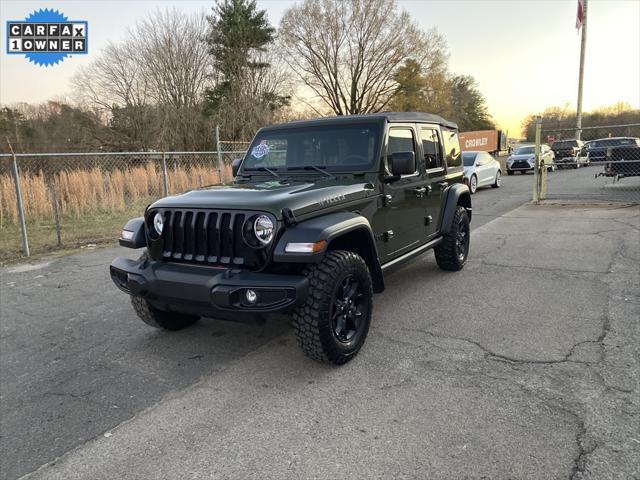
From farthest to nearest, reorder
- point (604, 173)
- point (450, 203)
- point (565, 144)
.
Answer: point (565, 144), point (604, 173), point (450, 203)

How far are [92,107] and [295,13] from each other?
18.3 m

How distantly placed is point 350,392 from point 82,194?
10908 mm

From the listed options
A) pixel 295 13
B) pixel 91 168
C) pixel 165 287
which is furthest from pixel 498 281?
pixel 295 13

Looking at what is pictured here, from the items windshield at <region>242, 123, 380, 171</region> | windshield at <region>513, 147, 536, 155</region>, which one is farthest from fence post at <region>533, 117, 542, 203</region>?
windshield at <region>513, 147, 536, 155</region>

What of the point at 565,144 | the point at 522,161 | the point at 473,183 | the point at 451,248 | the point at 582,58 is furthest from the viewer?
the point at 582,58

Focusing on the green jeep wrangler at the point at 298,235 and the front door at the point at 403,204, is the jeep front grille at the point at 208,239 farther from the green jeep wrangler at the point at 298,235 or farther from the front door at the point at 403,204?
the front door at the point at 403,204

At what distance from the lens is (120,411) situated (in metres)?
3.02

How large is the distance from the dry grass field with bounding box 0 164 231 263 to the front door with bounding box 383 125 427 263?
6.79 m

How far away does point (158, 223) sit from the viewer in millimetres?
3621

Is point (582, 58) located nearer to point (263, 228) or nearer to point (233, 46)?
point (233, 46)

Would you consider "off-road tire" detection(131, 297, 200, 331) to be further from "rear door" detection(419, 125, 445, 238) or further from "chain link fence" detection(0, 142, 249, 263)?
"chain link fence" detection(0, 142, 249, 263)

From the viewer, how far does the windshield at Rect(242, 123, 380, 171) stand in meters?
4.29

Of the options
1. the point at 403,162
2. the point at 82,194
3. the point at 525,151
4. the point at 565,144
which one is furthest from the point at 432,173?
the point at 565,144

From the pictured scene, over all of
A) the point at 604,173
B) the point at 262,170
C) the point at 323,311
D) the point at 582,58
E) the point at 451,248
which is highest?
the point at 582,58
